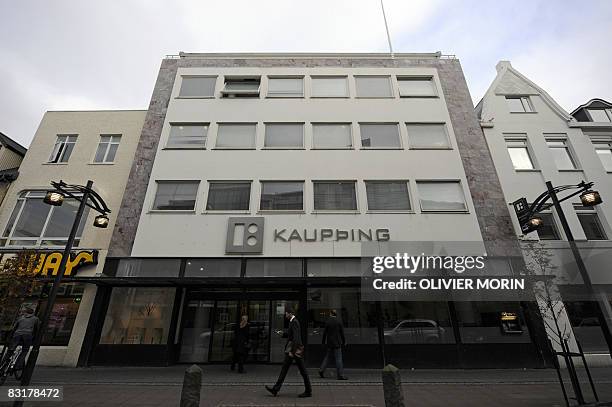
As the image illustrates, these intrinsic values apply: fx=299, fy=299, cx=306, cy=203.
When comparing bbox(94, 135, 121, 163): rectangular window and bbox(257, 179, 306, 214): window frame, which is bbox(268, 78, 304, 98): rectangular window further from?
bbox(94, 135, 121, 163): rectangular window

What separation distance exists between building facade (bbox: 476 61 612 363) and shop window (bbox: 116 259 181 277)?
14.1 m

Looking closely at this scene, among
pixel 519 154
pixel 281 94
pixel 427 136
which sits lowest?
pixel 519 154

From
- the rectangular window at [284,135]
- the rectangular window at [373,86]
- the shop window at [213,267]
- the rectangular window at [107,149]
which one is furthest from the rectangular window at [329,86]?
the rectangular window at [107,149]

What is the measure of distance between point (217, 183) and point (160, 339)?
6767mm

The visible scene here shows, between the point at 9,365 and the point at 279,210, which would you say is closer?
the point at 9,365

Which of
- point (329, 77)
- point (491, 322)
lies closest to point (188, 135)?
point (329, 77)

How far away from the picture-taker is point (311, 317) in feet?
37.9

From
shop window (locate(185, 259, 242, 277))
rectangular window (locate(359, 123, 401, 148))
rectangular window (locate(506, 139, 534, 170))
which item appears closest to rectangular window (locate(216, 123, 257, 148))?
rectangular window (locate(359, 123, 401, 148))

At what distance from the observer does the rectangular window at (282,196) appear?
1336 cm

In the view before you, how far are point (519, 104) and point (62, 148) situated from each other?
24885 mm

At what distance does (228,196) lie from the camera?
13.6 m

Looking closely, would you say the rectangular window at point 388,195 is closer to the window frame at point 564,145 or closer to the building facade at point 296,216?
the building facade at point 296,216

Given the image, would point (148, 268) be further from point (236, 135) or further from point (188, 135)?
point (236, 135)

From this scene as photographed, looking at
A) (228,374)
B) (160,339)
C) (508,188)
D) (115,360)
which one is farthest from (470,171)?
(115,360)
